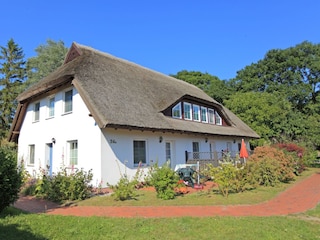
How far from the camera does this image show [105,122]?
11.5m

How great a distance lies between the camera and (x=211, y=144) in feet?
69.3

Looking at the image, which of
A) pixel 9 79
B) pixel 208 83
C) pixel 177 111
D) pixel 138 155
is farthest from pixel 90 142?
pixel 208 83

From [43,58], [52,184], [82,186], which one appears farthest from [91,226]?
[43,58]

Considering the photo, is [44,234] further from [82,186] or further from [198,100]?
[198,100]

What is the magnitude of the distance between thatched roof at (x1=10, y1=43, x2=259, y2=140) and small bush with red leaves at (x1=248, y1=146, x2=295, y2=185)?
15.1ft

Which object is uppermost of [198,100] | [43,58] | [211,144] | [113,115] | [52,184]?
[43,58]

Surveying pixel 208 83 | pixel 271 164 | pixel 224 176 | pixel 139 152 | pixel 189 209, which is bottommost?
pixel 189 209

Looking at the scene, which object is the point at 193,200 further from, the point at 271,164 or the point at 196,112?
the point at 196,112

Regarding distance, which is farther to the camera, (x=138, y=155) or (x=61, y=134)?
(x=61, y=134)

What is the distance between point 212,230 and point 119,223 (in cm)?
230

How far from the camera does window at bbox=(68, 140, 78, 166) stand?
13922 mm

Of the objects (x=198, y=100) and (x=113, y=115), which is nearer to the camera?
(x=113, y=115)

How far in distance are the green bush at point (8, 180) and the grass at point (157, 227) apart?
1.34 ft

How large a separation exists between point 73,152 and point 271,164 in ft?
34.0
